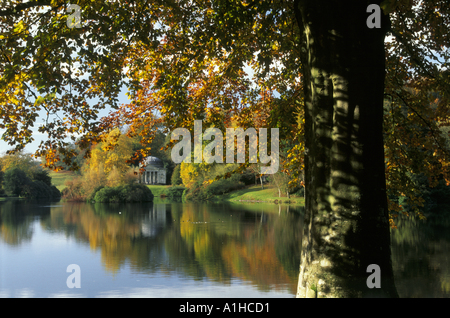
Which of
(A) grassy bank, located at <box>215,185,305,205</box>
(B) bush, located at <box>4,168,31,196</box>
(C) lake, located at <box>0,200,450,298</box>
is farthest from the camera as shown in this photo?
(B) bush, located at <box>4,168,31,196</box>

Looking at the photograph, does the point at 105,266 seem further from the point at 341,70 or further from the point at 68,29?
the point at 341,70

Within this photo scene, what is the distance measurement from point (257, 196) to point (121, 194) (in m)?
14.4

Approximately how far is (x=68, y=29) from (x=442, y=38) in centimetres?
696

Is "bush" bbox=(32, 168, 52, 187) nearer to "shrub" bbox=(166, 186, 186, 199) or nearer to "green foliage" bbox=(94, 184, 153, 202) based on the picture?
"green foliage" bbox=(94, 184, 153, 202)

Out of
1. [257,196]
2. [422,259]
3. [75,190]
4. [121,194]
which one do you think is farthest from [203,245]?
[75,190]

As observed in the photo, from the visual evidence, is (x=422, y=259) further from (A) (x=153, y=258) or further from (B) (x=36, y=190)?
(B) (x=36, y=190)

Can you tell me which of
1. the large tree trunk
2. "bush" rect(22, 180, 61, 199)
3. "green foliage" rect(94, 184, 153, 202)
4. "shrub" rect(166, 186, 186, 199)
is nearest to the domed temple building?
"shrub" rect(166, 186, 186, 199)

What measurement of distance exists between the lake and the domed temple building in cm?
4976

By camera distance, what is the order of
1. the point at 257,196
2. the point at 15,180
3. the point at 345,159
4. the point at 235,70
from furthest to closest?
the point at 257,196
the point at 15,180
the point at 235,70
the point at 345,159

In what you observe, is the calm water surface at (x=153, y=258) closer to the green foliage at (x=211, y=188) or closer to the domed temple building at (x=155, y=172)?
the green foliage at (x=211, y=188)

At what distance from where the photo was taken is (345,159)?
419cm

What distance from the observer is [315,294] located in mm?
4242

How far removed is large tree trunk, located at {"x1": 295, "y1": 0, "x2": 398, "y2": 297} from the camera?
13.6 feet

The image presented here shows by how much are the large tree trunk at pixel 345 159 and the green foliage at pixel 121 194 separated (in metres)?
40.3
